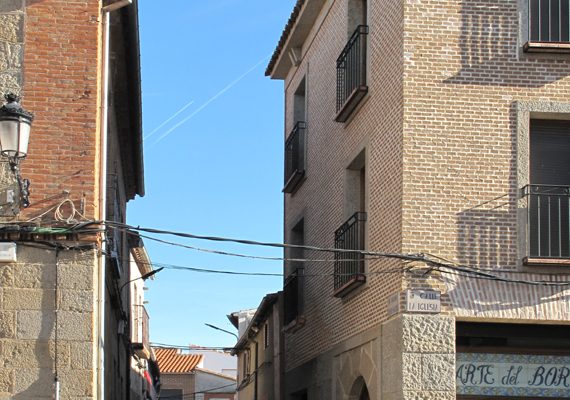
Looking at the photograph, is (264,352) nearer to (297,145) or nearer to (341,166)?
(297,145)

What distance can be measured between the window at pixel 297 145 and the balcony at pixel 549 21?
7.18 m

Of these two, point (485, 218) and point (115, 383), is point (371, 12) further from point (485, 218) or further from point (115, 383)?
point (115, 383)

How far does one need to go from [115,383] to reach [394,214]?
6.81m

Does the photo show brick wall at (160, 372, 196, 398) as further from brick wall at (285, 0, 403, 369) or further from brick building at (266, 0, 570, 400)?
brick building at (266, 0, 570, 400)

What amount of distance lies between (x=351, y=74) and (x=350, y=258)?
2690 mm

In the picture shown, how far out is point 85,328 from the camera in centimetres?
1137

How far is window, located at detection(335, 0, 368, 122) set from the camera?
15719 millimetres

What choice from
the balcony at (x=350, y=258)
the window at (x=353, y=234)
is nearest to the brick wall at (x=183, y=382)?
the window at (x=353, y=234)

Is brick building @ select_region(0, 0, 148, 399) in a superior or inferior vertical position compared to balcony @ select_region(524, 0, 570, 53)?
inferior

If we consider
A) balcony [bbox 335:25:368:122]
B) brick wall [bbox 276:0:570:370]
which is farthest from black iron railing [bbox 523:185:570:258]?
balcony [bbox 335:25:368:122]

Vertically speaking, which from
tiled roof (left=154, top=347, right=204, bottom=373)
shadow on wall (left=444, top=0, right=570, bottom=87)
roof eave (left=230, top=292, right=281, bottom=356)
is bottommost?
roof eave (left=230, top=292, right=281, bottom=356)

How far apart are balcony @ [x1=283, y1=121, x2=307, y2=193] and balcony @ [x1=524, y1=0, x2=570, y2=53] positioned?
23.6 ft

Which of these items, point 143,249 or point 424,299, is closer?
point 424,299

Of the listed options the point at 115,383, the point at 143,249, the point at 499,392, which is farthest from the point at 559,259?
the point at 143,249
